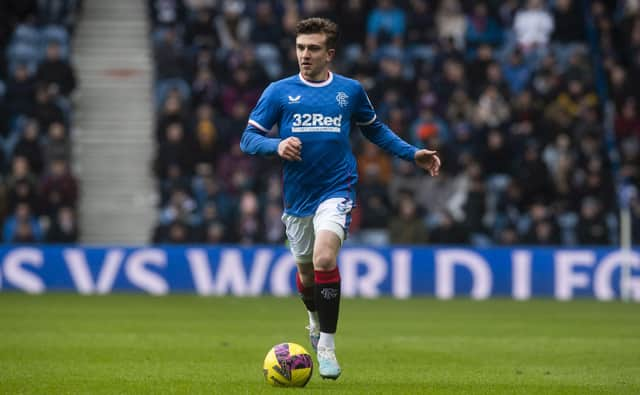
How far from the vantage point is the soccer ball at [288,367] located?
8727 mm

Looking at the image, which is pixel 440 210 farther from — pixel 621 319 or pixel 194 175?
pixel 621 319

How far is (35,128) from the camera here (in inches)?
867

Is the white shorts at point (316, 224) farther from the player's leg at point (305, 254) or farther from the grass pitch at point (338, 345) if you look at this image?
the grass pitch at point (338, 345)

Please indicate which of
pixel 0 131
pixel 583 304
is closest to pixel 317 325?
pixel 583 304

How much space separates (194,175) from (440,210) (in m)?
4.46

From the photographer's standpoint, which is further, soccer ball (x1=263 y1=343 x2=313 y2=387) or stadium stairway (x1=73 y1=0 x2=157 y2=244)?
stadium stairway (x1=73 y1=0 x2=157 y2=244)

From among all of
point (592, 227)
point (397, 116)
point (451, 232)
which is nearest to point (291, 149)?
point (451, 232)

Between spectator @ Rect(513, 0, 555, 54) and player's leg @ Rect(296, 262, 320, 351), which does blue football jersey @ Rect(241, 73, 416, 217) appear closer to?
player's leg @ Rect(296, 262, 320, 351)

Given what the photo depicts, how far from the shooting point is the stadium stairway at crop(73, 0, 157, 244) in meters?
23.5

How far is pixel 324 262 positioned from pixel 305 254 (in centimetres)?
80

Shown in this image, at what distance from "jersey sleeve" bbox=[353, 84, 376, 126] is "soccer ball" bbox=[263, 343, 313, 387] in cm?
197

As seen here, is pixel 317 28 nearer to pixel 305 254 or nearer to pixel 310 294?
pixel 305 254

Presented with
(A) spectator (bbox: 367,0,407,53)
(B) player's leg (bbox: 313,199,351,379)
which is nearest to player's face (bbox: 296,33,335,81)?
(B) player's leg (bbox: 313,199,351,379)

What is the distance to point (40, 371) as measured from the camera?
9.61 m
